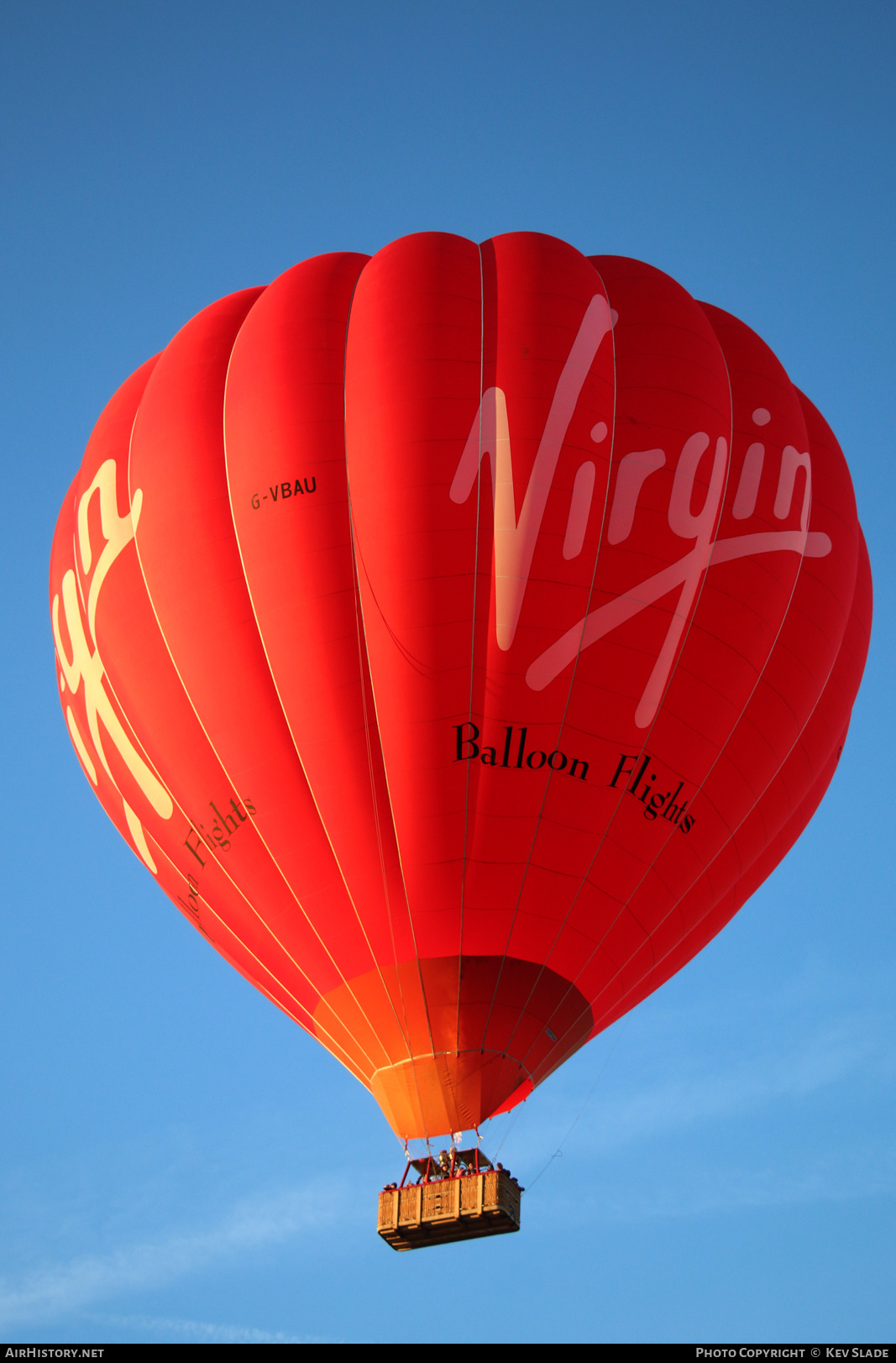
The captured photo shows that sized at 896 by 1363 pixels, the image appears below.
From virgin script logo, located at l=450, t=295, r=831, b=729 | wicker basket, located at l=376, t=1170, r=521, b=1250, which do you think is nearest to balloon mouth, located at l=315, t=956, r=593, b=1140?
wicker basket, located at l=376, t=1170, r=521, b=1250

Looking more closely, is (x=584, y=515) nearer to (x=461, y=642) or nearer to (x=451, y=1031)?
(x=461, y=642)

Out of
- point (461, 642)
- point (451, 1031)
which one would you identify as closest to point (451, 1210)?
point (451, 1031)

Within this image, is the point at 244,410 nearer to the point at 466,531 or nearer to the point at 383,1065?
the point at 466,531

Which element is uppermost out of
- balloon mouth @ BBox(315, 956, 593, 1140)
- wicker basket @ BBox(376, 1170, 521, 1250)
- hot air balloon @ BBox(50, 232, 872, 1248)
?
hot air balloon @ BBox(50, 232, 872, 1248)

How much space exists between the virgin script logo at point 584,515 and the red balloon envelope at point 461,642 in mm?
28

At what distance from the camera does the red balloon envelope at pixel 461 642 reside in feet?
48.0

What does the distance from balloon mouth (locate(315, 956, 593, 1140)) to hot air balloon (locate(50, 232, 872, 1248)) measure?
2cm

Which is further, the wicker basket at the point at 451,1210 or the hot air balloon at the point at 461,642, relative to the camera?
the hot air balloon at the point at 461,642

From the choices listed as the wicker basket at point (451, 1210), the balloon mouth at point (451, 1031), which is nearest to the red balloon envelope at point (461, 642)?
the balloon mouth at point (451, 1031)

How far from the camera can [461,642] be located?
574 inches

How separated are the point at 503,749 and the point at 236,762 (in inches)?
95.6

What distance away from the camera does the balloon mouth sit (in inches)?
580

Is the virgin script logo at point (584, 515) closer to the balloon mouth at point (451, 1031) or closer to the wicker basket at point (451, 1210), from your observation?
the balloon mouth at point (451, 1031)

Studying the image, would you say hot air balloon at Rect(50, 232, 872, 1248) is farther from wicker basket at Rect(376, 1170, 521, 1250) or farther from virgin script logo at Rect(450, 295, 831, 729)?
wicker basket at Rect(376, 1170, 521, 1250)
